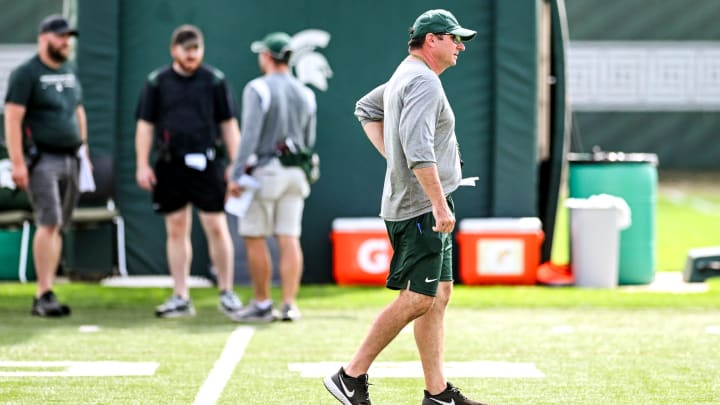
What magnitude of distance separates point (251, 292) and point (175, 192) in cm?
161

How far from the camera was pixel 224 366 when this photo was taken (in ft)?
23.1

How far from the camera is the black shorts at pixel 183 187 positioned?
29.5 feet

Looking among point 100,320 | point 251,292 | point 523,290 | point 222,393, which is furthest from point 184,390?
point 523,290

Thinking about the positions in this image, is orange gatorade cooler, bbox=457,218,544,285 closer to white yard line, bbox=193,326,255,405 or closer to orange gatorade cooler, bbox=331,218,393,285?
orange gatorade cooler, bbox=331,218,393,285

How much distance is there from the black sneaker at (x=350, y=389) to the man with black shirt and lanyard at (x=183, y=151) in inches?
137

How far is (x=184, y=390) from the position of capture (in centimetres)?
634

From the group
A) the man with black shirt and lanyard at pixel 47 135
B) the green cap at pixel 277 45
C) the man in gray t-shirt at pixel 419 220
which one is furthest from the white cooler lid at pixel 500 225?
the man in gray t-shirt at pixel 419 220

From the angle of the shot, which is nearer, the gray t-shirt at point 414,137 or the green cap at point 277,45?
the gray t-shirt at point 414,137

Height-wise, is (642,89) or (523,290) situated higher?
(642,89)

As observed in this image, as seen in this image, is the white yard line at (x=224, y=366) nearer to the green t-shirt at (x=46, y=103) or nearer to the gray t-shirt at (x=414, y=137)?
the gray t-shirt at (x=414, y=137)

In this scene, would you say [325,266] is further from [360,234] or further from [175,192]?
[175,192]

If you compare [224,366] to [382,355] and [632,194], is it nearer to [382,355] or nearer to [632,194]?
[382,355]

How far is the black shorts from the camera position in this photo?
8.99m

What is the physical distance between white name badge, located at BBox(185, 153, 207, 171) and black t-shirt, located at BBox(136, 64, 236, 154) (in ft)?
0.11
